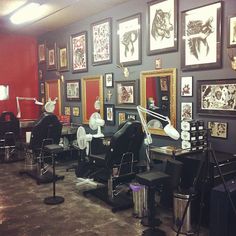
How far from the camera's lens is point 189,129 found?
3393mm

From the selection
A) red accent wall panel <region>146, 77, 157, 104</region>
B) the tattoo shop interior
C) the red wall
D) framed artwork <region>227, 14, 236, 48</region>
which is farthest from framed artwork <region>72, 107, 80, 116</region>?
framed artwork <region>227, 14, 236, 48</region>

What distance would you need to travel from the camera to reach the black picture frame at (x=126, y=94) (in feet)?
15.5

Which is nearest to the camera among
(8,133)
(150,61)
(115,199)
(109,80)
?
(115,199)

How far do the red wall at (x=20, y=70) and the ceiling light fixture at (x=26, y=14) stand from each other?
1.15 meters

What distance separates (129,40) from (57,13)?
4.98 ft

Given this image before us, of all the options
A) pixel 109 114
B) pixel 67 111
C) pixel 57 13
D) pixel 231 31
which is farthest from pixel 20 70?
pixel 231 31

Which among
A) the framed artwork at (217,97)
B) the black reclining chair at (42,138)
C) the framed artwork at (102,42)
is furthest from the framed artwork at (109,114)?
the framed artwork at (217,97)

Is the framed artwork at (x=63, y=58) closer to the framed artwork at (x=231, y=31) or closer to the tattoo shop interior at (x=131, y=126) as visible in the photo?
the tattoo shop interior at (x=131, y=126)

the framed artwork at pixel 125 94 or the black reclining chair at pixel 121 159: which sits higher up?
the framed artwork at pixel 125 94

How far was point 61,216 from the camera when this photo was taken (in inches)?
135

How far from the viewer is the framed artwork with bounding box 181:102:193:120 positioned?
3.85 metres

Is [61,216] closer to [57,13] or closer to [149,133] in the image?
[149,133]

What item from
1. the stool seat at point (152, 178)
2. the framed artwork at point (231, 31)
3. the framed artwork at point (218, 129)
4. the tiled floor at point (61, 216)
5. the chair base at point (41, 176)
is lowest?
the tiled floor at point (61, 216)

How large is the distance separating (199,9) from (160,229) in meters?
2.59
